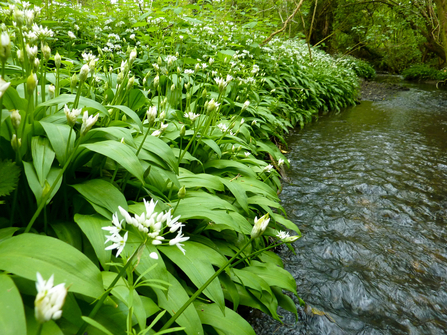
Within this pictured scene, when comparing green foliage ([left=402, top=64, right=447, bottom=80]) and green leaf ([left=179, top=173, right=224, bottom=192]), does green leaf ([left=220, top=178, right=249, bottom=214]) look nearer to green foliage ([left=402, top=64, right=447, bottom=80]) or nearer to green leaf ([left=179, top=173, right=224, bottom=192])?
green leaf ([left=179, top=173, right=224, bottom=192])

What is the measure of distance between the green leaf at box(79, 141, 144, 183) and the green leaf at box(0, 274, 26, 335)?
542mm

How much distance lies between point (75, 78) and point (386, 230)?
2.74 metres

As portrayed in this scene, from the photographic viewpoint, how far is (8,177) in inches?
42.7

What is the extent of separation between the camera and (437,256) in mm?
2424

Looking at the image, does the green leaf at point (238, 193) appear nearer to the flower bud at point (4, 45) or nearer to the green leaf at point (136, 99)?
the green leaf at point (136, 99)

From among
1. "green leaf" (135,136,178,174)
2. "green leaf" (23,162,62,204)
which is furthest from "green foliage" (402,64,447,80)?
"green leaf" (23,162,62,204)

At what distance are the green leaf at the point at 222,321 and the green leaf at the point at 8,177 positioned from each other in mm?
862

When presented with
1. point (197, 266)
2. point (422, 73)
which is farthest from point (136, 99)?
point (422, 73)

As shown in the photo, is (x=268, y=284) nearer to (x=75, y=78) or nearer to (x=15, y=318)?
(x=15, y=318)

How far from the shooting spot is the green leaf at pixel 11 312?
650mm

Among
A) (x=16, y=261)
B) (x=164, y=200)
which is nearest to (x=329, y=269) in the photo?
(x=164, y=200)

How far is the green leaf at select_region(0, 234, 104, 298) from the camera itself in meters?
0.78

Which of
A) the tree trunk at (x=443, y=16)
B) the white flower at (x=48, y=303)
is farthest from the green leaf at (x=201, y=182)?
the tree trunk at (x=443, y=16)

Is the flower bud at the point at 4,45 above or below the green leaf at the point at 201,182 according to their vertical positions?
above
